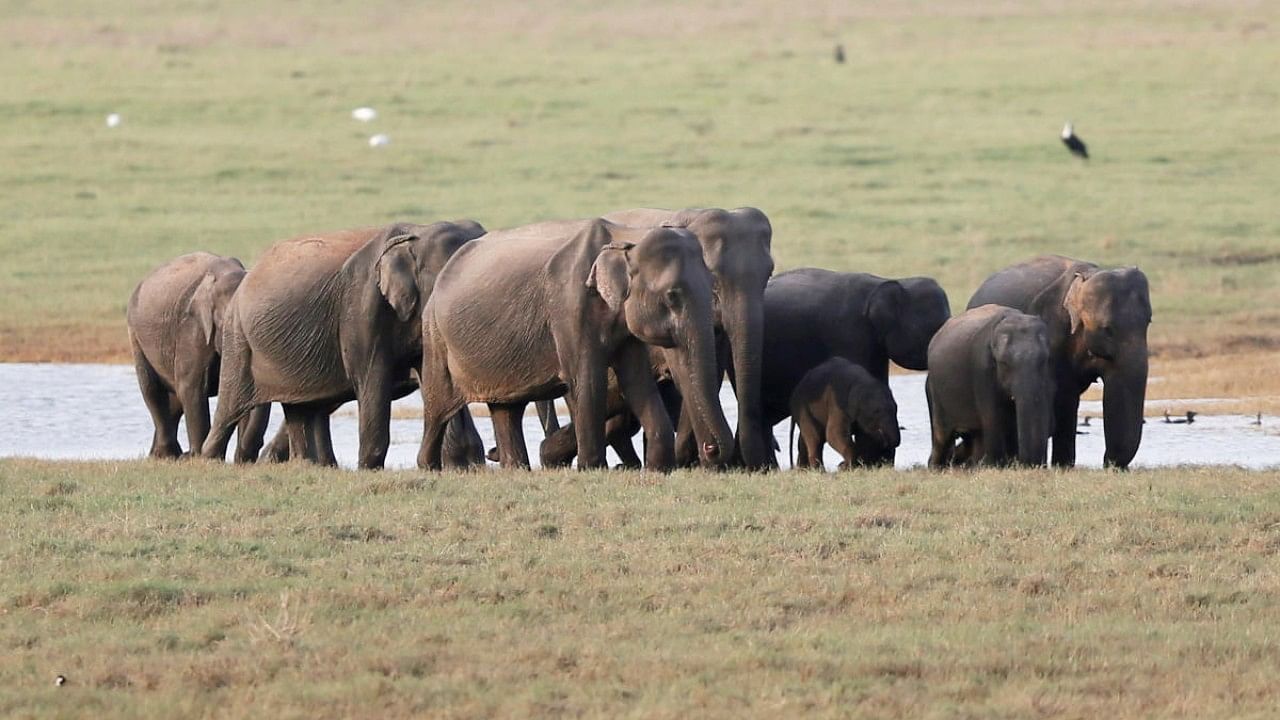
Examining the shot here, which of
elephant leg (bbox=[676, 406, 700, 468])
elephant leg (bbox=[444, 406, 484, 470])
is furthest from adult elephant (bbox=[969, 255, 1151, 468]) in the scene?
elephant leg (bbox=[444, 406, 484, 470])

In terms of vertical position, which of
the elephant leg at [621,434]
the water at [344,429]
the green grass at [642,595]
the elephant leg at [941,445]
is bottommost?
the water at [344,429]

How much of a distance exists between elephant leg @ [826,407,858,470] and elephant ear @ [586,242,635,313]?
7.10ft

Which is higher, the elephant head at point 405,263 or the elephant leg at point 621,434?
the elephant head at point 405,263

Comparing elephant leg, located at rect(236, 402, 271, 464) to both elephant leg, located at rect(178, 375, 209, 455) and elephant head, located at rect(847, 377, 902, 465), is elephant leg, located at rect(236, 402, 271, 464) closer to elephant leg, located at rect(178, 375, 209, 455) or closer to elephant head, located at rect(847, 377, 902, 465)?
elephant leg, located at rect(178, 375, 209, 455)

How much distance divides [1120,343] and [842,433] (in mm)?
1804

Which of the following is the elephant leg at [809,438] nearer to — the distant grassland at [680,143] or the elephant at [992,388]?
the elephant at [992,388]

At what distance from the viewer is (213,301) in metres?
17.2

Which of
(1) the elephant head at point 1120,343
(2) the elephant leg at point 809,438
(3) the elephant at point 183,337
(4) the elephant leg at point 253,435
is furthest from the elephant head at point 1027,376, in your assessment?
(3) the elephant at point 183,337

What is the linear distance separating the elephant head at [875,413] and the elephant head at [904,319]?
0.92 m

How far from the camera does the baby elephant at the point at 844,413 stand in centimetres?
1566

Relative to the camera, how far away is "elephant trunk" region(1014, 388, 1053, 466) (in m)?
14.6

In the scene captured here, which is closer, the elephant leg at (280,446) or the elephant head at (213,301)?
the elephant head at (213,301)

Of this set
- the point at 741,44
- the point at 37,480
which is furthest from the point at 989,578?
the point at 741,44

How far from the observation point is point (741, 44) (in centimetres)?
5491
